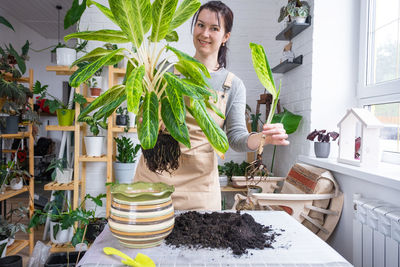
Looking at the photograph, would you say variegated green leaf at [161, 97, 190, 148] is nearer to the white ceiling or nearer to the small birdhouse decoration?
the small birdhouse decoration

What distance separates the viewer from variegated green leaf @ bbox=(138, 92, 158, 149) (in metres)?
0.70

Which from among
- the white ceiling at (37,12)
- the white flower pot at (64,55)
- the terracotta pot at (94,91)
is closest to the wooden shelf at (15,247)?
the terracotta pot at (94,91)

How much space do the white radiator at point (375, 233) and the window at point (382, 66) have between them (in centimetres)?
60

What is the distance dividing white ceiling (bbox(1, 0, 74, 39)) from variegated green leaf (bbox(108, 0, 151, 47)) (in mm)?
5181

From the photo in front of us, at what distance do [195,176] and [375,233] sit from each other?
91cm

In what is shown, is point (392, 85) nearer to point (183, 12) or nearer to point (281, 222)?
point (281, 222)

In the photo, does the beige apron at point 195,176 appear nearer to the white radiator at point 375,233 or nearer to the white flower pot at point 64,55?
the white radiator at point 375,233

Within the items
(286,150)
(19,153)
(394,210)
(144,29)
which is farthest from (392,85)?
(19,153)

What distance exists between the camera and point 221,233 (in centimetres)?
80

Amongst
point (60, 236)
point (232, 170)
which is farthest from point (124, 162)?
point (232, 170)

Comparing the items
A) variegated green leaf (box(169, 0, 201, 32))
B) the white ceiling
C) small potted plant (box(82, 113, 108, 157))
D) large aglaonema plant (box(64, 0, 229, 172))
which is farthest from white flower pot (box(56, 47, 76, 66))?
the white ceiling

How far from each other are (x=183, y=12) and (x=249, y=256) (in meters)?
0.72

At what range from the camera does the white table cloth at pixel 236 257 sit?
2.14 ft

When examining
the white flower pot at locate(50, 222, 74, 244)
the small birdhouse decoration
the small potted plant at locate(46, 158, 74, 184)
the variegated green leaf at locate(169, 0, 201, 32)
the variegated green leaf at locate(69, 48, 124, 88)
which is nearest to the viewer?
the variegated green leaf at locate(69, 48, 124, 88)
